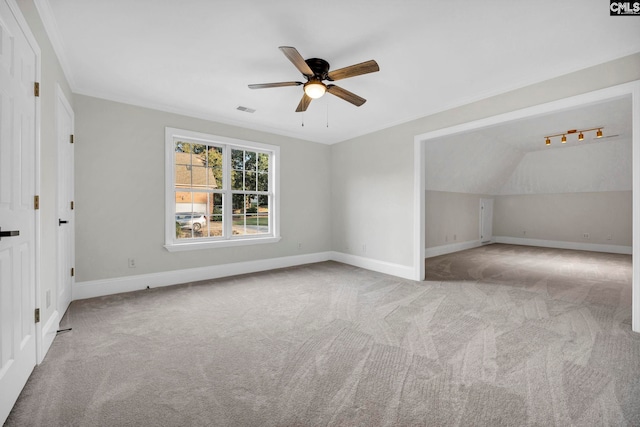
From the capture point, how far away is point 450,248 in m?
7.33

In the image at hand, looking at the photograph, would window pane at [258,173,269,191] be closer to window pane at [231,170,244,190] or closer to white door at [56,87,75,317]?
window pane at [231,170,244,190]

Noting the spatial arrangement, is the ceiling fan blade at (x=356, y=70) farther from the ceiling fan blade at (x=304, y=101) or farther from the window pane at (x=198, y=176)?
the window pane at (x=198, y=176)

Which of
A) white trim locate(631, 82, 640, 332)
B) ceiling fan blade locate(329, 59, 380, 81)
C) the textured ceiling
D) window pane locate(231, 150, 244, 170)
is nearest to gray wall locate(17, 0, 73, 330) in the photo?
ceiling fan blade locate(329, 59, 380, 81)

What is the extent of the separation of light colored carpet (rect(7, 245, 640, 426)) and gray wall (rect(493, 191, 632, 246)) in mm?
4747

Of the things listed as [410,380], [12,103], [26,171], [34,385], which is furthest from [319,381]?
[12,103]

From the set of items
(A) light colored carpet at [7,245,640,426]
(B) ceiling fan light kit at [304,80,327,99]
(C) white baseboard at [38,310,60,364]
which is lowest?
Result: (A) light colored carpet at [7,245,640,426]

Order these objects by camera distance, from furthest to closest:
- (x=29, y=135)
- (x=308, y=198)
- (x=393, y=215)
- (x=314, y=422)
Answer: (x=308, y=198) < (x=393, y=215) < (x=29, y=135) < (x=314, y=422)

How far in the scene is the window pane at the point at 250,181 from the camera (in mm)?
Result: 5059

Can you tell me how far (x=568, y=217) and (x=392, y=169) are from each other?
6.68 m

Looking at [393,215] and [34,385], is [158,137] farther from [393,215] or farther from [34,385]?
[393,215]

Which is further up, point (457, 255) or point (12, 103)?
point (12, 103)

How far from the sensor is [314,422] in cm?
153

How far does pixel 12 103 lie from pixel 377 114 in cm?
400

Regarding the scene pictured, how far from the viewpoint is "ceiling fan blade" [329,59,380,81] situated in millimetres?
2373
